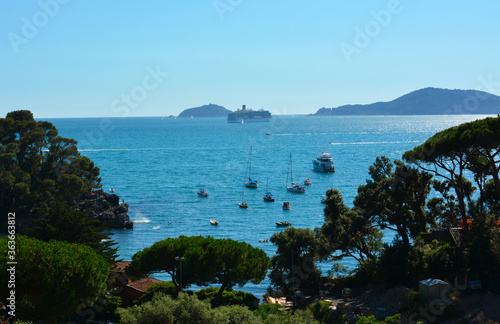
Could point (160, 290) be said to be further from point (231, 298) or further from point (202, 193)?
point (202, 193)

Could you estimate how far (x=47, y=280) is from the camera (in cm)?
1867

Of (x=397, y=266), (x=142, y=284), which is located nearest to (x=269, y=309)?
(x=397, y=266)

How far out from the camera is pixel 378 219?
105ft

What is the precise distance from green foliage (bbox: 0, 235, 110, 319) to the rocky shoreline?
39464 millimetres

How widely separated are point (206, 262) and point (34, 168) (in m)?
39.4

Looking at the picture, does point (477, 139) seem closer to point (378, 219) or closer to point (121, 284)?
point (378, 219)

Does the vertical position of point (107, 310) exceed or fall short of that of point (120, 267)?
it falls short

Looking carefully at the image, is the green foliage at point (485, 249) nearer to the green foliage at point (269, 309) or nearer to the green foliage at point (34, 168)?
the green foliage at point (269, 309)

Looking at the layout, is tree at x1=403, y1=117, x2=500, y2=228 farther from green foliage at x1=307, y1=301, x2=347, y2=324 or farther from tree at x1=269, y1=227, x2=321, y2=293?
green foliage at x1=307, y1=301, x2=347, y2=324

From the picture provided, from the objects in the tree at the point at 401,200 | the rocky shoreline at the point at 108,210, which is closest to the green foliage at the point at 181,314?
the tree at the point at 401,200

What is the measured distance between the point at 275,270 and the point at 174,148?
143m

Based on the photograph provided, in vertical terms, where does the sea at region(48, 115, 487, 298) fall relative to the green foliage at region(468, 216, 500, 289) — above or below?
below

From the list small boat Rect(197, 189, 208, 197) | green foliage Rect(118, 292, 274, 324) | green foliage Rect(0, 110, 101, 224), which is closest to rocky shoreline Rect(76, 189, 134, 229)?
green foliage Rect(0, 110, 101, 224)

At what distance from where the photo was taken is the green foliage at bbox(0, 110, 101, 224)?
53062mm
